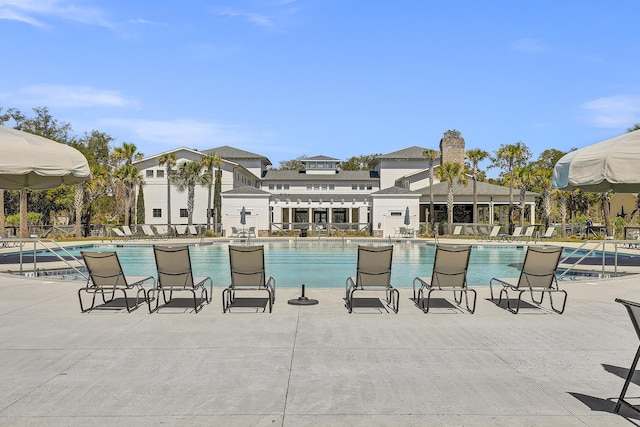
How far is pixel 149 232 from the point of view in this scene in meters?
33.4

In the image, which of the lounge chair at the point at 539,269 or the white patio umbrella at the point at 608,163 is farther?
the white patio umbrella at the point at 608,163

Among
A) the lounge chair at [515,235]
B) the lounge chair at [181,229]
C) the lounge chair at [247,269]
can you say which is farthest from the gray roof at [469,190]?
the lounge chair at [247,269]

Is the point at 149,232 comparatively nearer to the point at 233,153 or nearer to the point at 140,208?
the point at 140,208

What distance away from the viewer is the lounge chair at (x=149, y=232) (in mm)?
33094

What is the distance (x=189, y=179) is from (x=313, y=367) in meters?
39.8

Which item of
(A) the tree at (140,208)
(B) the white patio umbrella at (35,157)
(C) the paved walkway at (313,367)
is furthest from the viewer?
(A) the tree at (140,208)

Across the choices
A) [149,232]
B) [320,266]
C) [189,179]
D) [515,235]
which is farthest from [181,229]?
[515,235]

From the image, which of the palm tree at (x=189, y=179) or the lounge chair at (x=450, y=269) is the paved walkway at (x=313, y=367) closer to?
the lounge chair at (x=450, y=269)

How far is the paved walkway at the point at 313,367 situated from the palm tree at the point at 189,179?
115 ft

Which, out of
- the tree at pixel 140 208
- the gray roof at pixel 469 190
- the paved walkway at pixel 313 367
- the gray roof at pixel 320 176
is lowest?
the paved walkway at pixel 313 367

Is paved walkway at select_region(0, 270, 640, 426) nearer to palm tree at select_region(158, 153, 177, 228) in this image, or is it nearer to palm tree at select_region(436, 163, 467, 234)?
palm tree at select_region(436, 163, 467, 234)

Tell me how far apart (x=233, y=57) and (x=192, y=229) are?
22.1 meters

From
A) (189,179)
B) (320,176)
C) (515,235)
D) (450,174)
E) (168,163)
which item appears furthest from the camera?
(320,176)

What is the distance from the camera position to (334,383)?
Result: 14.1 ft
